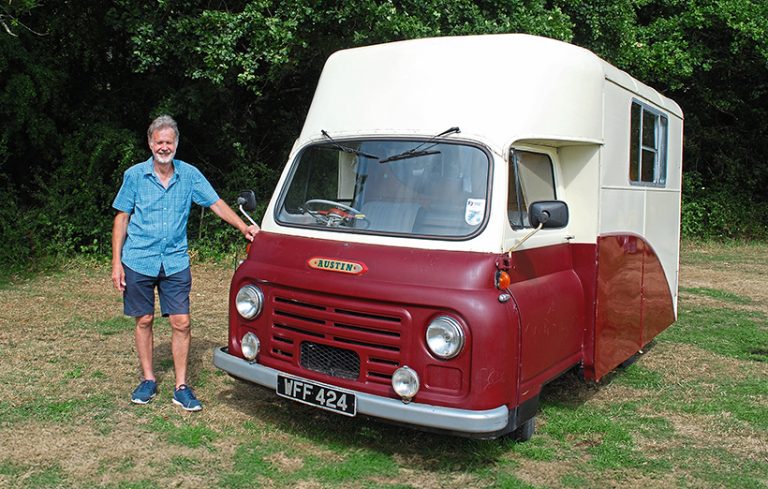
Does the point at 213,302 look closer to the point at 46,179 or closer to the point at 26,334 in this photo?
the point at 26,334

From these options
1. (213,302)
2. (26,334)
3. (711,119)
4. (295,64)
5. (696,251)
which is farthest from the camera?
(711,119)

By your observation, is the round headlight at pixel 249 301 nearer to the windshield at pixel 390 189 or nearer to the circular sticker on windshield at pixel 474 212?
the windshield at pixel 390 189

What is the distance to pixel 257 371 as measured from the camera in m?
4.78

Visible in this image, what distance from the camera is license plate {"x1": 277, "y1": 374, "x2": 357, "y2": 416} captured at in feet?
14.4

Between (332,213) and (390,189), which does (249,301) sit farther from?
(390,189)

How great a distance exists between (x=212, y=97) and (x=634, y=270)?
28.9ft

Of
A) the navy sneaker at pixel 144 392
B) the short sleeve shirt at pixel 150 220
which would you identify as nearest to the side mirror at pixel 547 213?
the short sleeve shirt at pixel 150 220

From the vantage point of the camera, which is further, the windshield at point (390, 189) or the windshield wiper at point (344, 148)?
the windshield wiper at point (344, 148)

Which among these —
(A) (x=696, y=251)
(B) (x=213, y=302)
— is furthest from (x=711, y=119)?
(B) (x=213, y=302)

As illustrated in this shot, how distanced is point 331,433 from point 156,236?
→ 183cm

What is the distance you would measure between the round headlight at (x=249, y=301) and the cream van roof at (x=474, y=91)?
1266mm

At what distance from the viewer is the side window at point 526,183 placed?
4793mm

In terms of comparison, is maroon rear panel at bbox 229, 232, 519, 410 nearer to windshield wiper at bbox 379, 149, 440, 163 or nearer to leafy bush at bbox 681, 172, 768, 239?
windshield wiper at bbox 379, 149, 440, 163

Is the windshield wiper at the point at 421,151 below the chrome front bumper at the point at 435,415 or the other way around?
the other way around
